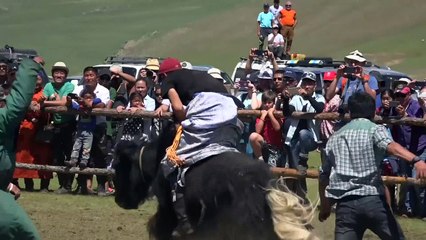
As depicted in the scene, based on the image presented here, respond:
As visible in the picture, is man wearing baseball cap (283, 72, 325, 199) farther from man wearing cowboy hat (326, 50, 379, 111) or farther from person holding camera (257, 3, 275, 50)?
person holding camera (257, 3, 275, 50)

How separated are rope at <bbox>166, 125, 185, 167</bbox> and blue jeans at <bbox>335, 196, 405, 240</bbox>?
1453 millimetres

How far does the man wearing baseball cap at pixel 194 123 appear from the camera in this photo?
8461mm

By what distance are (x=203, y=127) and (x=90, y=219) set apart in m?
4.53

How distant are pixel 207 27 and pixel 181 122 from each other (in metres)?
55.2

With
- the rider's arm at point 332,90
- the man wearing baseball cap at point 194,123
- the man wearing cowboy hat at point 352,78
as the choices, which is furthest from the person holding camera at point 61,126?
the man wearing baseball cap at point 194,123

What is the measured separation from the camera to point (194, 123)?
8.59 meters

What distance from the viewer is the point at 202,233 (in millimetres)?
8383

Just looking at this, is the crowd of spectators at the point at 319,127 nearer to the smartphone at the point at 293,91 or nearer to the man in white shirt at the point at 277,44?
the smartphone at the point at 293,91

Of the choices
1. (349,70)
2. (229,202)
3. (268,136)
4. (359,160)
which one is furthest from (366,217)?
(268,136)

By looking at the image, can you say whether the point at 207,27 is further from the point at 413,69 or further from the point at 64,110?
the point at 64,110

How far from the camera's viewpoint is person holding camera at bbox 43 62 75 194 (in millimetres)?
15109

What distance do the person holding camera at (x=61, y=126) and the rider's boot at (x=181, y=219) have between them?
6.75 meters

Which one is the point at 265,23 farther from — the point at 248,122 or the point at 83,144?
the point at 248,122

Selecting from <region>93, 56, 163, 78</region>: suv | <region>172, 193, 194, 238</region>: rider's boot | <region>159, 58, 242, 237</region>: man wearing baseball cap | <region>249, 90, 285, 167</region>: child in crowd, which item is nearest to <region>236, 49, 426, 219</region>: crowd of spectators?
<region>249, 90, 285, 167</region>: child in crowd
